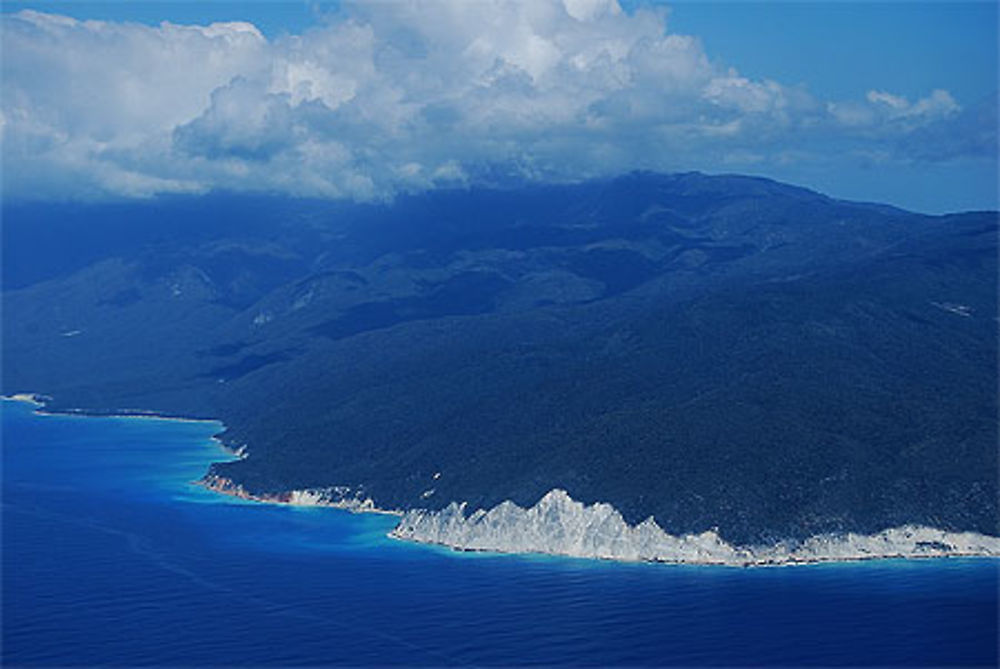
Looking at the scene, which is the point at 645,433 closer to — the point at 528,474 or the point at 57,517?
the point at 528,474

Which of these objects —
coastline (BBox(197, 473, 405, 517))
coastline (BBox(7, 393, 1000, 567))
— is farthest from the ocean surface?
coastline (BBox(197, 473, 405, 517))

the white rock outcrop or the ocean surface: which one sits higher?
the white rock outcrop

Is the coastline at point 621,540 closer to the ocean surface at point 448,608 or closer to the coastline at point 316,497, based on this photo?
the ocean surface at point 448,608

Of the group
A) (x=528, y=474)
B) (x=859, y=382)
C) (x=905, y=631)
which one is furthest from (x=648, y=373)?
(x=905, y=631)

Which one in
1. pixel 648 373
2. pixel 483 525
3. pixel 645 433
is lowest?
pixel 483 525

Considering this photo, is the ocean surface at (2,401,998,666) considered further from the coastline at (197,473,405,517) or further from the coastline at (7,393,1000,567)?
the coastline at (197,473,405,517)

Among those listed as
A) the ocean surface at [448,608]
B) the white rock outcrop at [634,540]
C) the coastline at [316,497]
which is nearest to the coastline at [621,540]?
the white rock outcrop at [634,540]

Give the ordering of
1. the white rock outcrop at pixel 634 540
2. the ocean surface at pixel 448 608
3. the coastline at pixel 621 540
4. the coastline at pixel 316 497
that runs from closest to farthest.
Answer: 1. the ocean surface at pixel 448 608
2. the coastline at pixel 621 540
3. the white rock outcrop at pixel 634 540
4. the coastline at pixel 316 497
